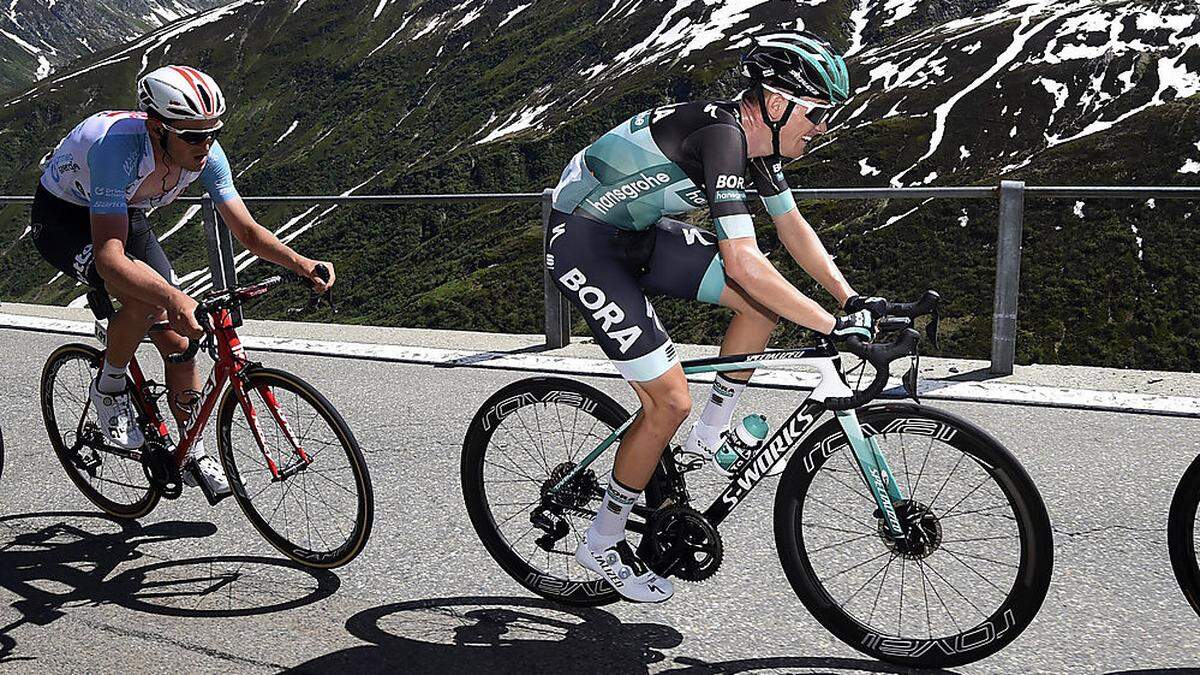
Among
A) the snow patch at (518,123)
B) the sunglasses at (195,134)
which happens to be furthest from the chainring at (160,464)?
the snow patch at (518,123)

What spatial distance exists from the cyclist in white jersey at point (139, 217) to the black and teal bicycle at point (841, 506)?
1.08 meters

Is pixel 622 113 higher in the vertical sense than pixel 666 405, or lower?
higher

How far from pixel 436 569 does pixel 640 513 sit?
105 cm

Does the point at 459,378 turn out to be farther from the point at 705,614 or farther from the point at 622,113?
the point at 622,113

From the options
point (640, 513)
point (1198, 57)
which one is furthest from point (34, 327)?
point (1198, 57)

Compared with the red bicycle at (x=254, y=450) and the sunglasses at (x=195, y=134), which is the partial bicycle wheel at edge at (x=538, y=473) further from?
the sunglasses at (x=195, y=134)

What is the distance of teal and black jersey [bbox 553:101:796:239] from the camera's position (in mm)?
3512

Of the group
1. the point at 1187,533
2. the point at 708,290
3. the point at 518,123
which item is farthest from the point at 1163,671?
the point at 518,123

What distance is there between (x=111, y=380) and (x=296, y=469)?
0.99 m

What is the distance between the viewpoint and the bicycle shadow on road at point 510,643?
3717 millimetres

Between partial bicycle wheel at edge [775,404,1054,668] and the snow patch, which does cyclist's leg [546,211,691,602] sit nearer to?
partial bicycle wheel at edge [775,404,1054,668]

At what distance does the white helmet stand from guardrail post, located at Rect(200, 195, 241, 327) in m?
5.44

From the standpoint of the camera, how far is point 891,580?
12.8ft

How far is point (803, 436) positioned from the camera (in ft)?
12.1
